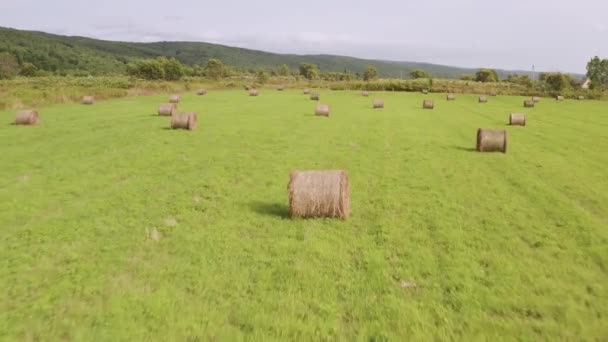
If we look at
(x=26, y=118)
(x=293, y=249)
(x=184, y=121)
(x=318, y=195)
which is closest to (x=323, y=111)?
(x=184, y=121)

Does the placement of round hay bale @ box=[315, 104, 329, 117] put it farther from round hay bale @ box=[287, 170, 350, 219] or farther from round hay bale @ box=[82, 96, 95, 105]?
round hay bale @ box=[287, 170, 350, 219]

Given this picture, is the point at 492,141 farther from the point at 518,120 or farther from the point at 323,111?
the point at 323,111

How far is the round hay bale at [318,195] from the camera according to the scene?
11320 millimetres

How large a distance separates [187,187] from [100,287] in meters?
6.88

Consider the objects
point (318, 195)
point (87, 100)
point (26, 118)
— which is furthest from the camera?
point (87, 100)

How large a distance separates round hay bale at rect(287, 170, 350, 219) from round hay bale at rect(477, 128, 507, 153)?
1206cm

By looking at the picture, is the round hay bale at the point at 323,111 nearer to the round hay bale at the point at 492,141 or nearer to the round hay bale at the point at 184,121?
the round hay bale at the point at 184,121

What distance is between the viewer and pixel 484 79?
564ft

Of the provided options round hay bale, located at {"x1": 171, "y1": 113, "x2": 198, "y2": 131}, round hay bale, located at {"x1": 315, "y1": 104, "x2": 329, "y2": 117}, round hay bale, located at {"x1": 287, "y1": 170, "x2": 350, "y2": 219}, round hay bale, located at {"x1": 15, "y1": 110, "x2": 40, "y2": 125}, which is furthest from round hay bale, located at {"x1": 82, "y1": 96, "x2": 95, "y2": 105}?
round hay bale, located at {"x1": 287, "y1": 170, "x2": 350, "y2": 219}

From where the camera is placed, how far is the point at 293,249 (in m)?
9.45

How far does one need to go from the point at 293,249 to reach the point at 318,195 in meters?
2.22

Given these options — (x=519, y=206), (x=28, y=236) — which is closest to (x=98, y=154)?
(x=28, y=236)

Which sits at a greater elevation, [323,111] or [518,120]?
[323,111]

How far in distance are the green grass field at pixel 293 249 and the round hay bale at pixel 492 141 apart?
5.74 ft
